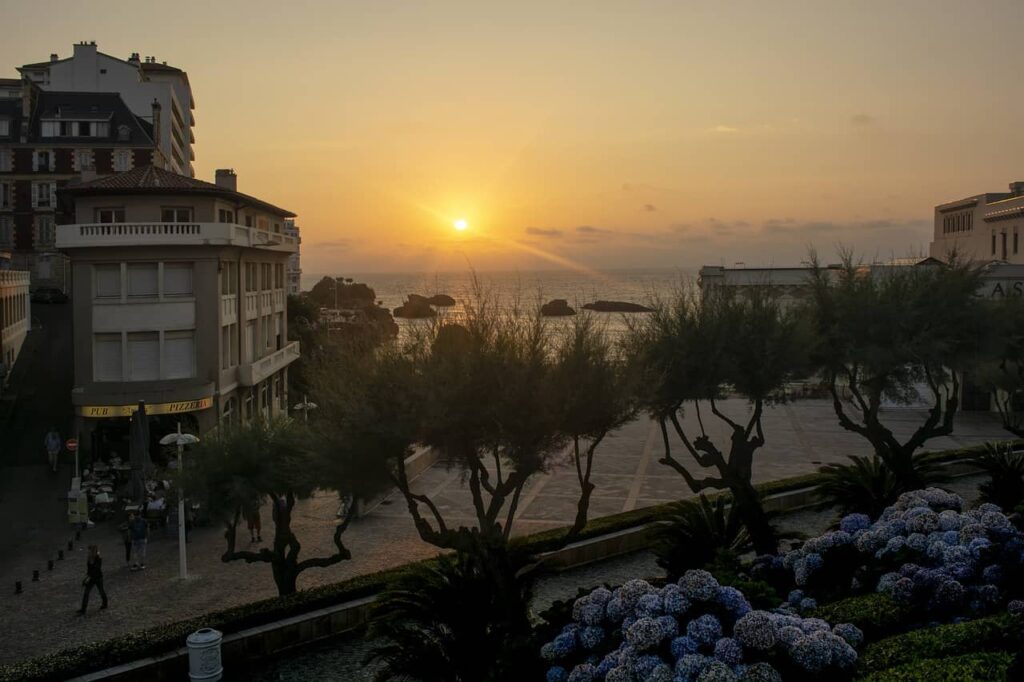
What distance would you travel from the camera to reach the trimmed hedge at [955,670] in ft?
31.1

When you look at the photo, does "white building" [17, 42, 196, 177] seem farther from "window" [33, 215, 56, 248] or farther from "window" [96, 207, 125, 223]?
"window" [96, 207, 125, 223]

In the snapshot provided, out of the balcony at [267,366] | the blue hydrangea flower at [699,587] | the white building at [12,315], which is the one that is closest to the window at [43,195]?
the white building at [12,315]

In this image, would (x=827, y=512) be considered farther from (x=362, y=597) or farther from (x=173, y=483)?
(x=173, y=483)

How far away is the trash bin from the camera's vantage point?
14781mm

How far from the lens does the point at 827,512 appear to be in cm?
2658

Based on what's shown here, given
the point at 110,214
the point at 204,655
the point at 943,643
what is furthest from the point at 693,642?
the point at 110,214

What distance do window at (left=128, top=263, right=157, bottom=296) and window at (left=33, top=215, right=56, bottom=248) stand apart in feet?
143

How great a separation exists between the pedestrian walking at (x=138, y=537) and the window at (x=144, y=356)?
53.1ft

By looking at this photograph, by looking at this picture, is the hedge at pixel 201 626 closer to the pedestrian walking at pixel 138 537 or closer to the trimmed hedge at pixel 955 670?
the trimmed hedge at pixel 955 670

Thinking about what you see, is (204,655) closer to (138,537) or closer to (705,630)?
(705,630)

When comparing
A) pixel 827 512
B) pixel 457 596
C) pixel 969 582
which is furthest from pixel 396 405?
pixel 827 512

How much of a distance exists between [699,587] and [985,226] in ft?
231

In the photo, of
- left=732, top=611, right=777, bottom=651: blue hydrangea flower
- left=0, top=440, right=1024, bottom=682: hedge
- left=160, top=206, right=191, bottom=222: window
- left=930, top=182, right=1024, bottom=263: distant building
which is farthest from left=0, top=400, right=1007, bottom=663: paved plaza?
left=930, top=182, right=1024, bottom=263: distant building

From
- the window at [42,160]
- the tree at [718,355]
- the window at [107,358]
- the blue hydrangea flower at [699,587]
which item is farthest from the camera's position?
the window at [42,160]
